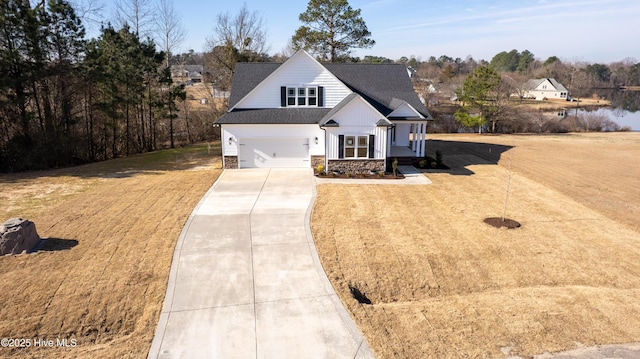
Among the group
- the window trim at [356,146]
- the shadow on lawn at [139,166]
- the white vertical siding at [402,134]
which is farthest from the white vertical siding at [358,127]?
the shadow on lawn at [139,166]

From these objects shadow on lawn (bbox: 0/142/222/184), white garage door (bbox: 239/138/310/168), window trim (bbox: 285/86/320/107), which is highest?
window trim (bbox: 285/86/320/107)

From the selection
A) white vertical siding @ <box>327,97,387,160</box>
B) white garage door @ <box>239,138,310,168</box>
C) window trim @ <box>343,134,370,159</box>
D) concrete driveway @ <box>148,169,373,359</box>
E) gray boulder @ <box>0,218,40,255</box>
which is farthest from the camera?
white garage door @ <box>239,138,310,168</box>

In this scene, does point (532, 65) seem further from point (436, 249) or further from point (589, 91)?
point (436, 249)

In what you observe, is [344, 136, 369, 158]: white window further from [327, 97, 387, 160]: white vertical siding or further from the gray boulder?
the gray boulder

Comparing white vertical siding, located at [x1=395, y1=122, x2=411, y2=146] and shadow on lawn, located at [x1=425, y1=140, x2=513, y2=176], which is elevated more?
white vertical siding, located at [x1=395, y1=122, x2=411, y2=146]

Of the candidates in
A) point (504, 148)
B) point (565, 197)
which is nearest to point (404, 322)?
point (565, 197)

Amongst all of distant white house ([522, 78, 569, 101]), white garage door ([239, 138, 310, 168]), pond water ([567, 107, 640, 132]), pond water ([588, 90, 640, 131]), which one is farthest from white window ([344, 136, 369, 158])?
distant white house ([522, 78, 569, 101])

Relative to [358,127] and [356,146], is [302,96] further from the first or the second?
[356,146]

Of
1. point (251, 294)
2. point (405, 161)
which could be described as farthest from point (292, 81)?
point (251, 294)
